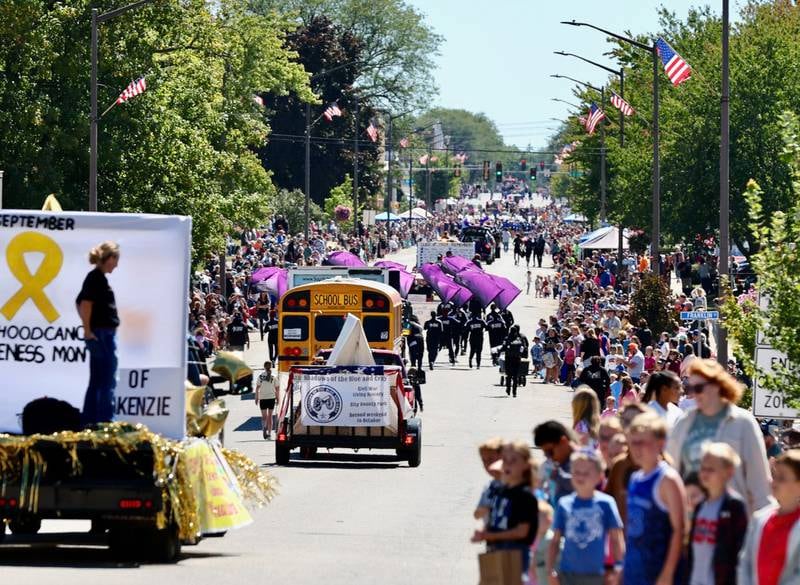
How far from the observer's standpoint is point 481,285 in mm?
54438

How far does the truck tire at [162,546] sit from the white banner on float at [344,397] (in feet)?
36.1

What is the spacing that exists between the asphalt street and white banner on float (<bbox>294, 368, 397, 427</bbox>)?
2.45ft

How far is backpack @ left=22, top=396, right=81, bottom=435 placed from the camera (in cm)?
1523

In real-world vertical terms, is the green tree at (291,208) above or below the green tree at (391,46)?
below

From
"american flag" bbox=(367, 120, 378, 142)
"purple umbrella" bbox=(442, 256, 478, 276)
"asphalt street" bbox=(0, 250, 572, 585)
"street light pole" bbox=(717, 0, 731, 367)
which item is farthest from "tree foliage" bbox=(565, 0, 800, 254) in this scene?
"american flag" bbox=(367, 120, 378, 142)

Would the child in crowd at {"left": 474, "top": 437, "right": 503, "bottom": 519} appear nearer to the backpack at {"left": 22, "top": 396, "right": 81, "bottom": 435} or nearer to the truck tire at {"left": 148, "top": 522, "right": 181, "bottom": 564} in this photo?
the backpack at {"left": 22, "top": 396, "right": 81, "bottom": 435}

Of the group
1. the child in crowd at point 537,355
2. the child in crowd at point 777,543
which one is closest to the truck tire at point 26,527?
the child in crowd at point 777,543

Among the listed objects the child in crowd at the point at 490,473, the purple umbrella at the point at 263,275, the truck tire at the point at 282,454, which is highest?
the purple umbrella at the point at 263,275

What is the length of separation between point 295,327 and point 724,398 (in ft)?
78.9

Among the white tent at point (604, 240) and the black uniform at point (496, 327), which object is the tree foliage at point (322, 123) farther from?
the black uniform at point (496, 327)

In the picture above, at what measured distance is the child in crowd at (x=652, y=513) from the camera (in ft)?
32.9

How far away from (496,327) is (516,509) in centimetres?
4053

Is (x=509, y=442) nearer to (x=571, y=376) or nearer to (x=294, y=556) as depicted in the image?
(x=294, y=556)

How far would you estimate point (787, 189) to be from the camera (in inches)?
2135
